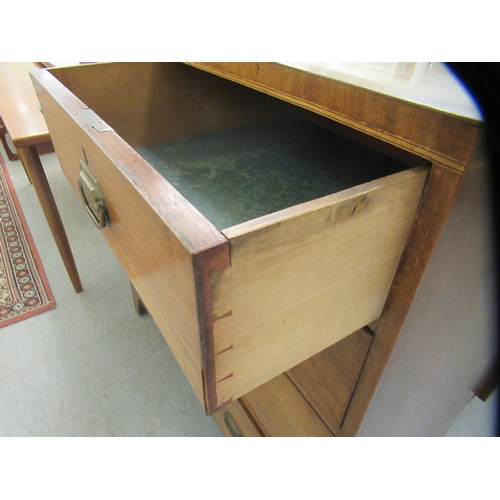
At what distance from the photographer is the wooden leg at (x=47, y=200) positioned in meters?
0.96

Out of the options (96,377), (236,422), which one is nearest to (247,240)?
(236,422)

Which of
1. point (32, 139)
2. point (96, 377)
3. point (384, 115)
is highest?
point (384, 115)

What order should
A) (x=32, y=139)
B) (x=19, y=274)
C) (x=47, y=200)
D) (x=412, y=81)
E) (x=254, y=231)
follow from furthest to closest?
(x=19, y=274) < (x=47, y=200) < (x=32, y=139) < (x=412, y=81) < (x=254, y=231)

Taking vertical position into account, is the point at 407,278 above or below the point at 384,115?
below

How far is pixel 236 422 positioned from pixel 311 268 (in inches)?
24.3

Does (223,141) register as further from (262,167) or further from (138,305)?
(138,305)

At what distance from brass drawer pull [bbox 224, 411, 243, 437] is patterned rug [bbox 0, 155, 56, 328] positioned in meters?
0.69

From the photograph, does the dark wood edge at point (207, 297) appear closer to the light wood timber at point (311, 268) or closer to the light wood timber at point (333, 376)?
the light wood timber at point (311, 268)

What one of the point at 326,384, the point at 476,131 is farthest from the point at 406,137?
the point at 326,384

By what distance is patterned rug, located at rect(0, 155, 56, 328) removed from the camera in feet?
3.81

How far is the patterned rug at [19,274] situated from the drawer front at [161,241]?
2.94 feet

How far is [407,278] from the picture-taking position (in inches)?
14.7

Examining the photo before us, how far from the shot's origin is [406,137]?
1.01 ft

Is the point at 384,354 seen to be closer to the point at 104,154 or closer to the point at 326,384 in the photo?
the point at 326,384
